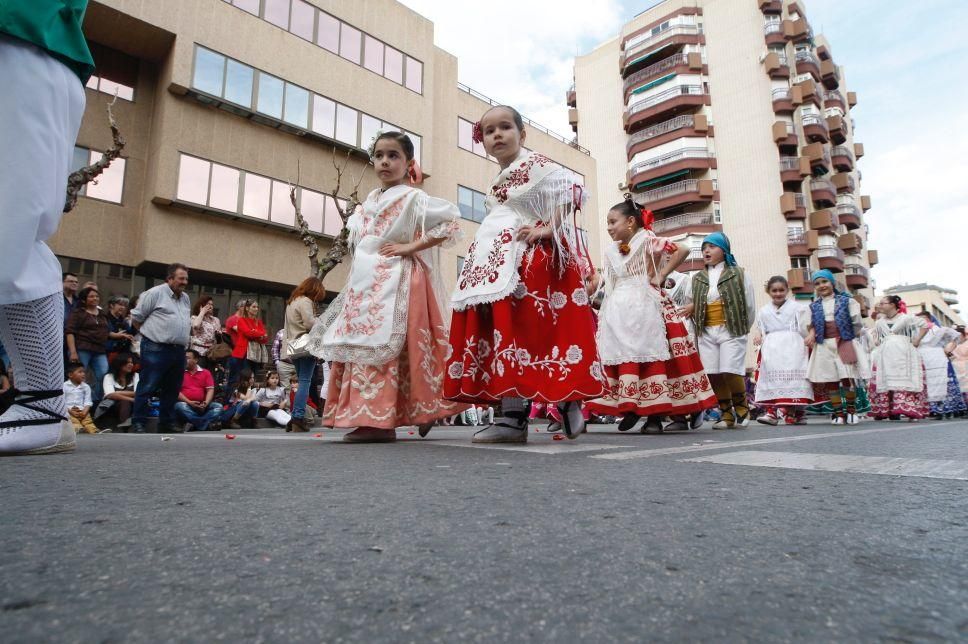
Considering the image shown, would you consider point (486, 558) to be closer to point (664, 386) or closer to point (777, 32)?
point (664, 386)

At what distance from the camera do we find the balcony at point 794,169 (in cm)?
3183

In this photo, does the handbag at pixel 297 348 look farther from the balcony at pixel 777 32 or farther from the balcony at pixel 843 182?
the balcony at pixel 843 182

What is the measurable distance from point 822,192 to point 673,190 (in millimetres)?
7975

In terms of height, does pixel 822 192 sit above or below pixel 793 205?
above

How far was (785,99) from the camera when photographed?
32.4 metres

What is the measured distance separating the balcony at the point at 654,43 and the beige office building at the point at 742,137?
6 cm

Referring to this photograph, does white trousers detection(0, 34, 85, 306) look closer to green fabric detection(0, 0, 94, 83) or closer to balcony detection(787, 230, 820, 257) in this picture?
green fabric detection(0, 0, 94, 83)

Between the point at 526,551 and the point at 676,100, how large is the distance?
120ft

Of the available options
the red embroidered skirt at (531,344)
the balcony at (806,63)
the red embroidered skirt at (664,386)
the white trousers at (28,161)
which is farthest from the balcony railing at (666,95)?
the white trousers at (28,161)

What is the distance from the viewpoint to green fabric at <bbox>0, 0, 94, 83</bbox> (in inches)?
83.1

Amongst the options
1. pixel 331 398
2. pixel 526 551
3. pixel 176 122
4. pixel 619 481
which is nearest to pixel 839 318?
pixel 331 398

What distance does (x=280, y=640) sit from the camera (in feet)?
1.82

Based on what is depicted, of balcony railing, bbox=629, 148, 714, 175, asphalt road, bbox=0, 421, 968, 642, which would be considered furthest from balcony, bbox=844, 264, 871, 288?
asphalt road, bbox=0, 421, 968, 642

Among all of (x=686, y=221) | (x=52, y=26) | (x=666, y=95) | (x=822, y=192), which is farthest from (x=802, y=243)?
(x=52, y=26)
